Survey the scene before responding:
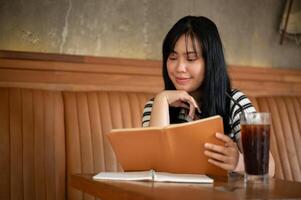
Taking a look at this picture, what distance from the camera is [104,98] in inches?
87.5

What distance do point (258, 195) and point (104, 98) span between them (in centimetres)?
144

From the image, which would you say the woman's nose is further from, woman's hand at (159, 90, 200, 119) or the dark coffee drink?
the dark coffee drink

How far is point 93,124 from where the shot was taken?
7.03ft

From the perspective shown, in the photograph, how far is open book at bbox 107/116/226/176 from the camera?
3.76 ft

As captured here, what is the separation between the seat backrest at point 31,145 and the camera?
1954 mm

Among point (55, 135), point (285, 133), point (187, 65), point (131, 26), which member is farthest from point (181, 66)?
point (285, 133)

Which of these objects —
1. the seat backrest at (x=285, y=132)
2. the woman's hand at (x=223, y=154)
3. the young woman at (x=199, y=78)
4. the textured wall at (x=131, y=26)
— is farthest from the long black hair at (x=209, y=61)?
the seat backrest at (x=285, y=132)

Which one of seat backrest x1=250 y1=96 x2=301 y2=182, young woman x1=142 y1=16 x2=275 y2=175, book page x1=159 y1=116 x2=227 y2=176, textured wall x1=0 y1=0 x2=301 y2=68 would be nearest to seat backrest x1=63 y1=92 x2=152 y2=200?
textured wall x1=0 y1=0 x2=301 y2=68

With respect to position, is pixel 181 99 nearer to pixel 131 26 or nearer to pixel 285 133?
pixel 131 26

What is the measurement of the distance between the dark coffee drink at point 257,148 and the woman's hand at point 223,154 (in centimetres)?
10

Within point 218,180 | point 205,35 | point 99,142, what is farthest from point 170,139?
point 99,142

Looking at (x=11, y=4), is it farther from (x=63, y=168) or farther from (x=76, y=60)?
(x=63, y=168)

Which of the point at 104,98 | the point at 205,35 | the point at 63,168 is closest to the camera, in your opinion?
the point at 205,35

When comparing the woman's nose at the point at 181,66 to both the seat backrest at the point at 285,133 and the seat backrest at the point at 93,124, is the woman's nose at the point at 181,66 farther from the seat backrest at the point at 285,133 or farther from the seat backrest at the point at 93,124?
the seat backrest at the point at 285,133
